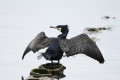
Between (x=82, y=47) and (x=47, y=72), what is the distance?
0.90 meters

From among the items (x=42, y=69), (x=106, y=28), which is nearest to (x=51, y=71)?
(x=42, y=69)

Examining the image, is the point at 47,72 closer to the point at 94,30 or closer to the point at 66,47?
the point at 66,47

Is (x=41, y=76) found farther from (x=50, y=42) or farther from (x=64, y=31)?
(x=64, y=31)

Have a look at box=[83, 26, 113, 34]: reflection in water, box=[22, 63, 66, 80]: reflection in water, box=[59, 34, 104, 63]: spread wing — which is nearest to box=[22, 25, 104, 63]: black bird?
box=[59, 34, 104, 63]: spread wing

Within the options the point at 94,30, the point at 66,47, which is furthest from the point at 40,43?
the point at 94,30

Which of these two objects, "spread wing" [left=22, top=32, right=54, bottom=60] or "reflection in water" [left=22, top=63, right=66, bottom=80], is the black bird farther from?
"reflection in water" [left=22, top=63, right=66, bottom=80]

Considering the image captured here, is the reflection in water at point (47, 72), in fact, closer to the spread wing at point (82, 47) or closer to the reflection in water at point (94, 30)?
the spread wing at point (82, 47)

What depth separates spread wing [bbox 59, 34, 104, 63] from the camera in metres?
4.88

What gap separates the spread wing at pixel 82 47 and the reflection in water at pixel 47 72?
34 centimetres

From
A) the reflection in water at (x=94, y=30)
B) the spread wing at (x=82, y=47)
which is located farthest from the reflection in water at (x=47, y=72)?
the reflection in water at (x=94, y=30)

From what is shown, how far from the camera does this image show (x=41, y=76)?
4113mm

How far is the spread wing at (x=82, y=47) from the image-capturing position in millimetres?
4875

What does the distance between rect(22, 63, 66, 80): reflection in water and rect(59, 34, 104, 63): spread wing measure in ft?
1.12

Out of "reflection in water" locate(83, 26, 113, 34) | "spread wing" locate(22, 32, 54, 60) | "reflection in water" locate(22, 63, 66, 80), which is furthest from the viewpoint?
"reflection in water" locate(83, 26, 113, 34)
